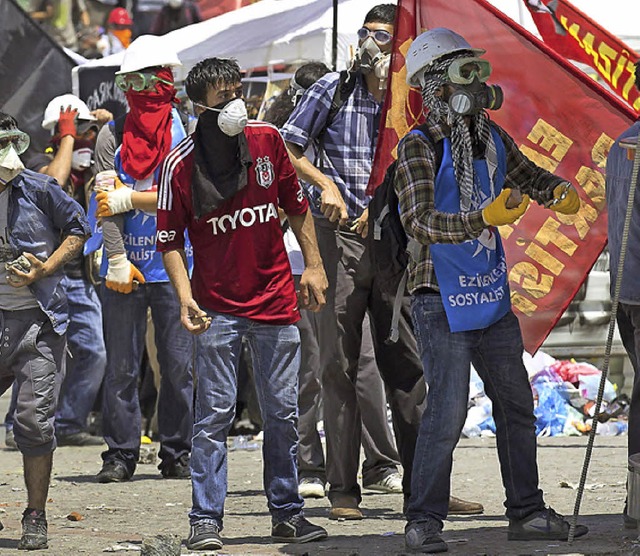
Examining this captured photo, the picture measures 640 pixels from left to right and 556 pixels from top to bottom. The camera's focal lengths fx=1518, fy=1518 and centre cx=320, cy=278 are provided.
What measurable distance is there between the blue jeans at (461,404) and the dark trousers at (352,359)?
0.93m

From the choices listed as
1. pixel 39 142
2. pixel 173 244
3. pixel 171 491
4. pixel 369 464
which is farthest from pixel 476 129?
pixel 39 142

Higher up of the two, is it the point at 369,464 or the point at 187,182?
the point at 187,182

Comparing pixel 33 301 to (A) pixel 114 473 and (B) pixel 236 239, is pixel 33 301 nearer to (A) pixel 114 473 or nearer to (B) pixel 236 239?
(B) pixel 236 239

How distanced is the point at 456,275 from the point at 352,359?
1.50 metres

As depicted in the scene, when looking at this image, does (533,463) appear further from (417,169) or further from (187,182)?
(187,182)

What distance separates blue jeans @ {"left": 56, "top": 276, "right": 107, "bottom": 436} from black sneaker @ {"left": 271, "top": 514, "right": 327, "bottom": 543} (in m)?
4.57

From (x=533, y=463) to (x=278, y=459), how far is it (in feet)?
3.66

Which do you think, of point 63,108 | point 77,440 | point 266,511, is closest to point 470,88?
point 266,511

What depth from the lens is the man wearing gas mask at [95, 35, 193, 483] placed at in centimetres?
880

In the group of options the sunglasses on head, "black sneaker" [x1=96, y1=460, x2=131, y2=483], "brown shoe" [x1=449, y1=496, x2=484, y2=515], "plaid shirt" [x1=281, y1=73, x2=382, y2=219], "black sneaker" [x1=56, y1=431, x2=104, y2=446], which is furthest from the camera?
"black sneaker" [x1=56, y1=431, x2=104, y2=446]

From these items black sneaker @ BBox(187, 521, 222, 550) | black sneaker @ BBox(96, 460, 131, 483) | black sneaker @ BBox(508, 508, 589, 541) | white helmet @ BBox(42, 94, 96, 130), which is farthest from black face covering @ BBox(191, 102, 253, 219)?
white helmet @ BBox(42, 94, 96, 130)

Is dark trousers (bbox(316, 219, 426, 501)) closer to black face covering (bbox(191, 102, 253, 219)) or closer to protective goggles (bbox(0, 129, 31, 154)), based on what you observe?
black face covering (bbox(191, 102, 253, 219))

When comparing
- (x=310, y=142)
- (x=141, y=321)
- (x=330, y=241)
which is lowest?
(x=141, y=321)

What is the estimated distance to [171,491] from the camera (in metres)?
8.46
